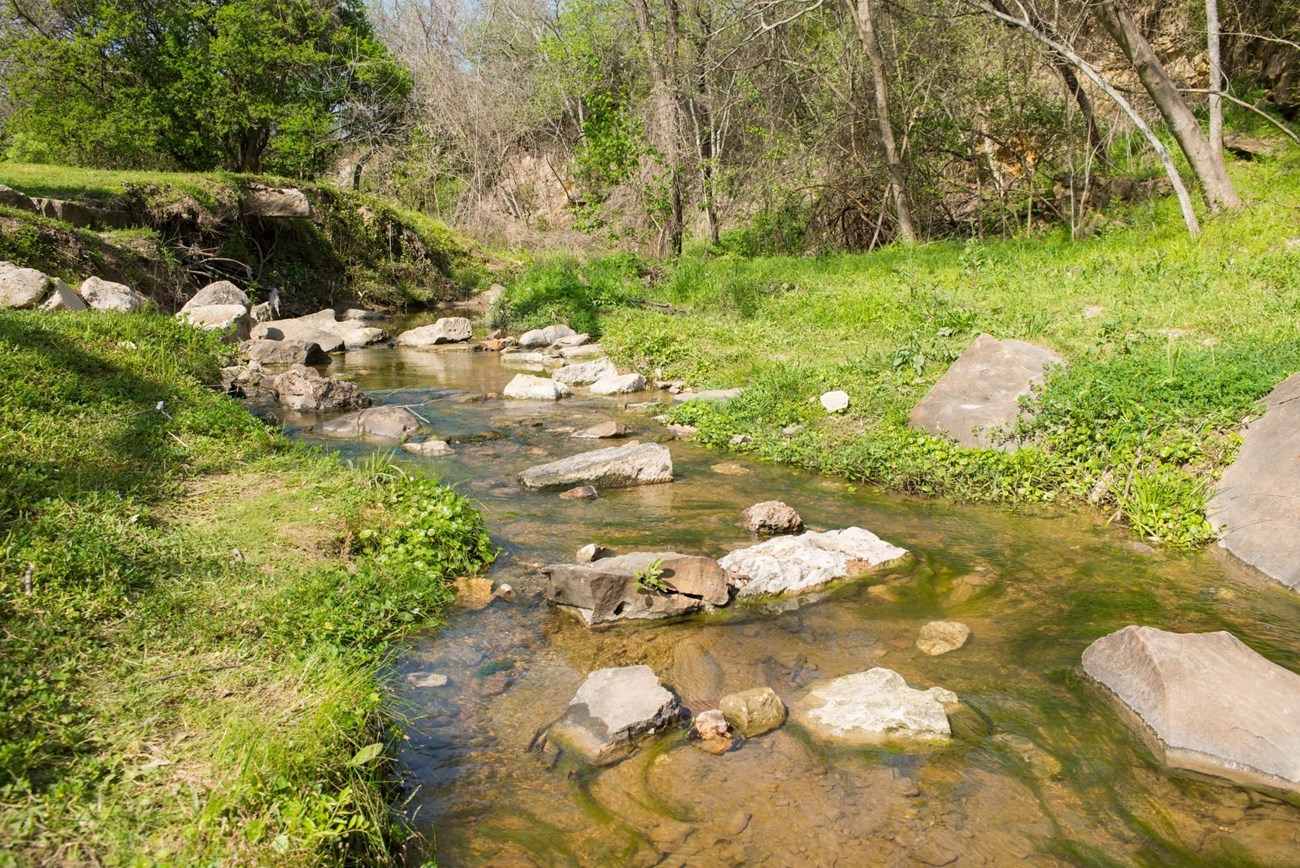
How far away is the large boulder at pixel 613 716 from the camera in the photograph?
351 cm

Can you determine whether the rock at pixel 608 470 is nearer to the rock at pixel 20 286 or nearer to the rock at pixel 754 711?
the rock at pixel 754 711

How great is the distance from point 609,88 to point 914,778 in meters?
28.0

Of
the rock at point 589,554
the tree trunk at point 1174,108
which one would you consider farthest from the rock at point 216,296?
the tree trunk at point 1174,108

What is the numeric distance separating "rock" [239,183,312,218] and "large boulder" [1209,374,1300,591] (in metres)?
17.9

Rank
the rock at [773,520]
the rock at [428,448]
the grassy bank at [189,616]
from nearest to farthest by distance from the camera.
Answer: the grassy bank at [189,616], the rock at [773,520], the rock at [428,448]

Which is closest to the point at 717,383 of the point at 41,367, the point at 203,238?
the point at 41,367

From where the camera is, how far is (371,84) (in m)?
26.0

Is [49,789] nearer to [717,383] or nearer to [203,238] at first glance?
[717,383]

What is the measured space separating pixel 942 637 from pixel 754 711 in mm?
1311

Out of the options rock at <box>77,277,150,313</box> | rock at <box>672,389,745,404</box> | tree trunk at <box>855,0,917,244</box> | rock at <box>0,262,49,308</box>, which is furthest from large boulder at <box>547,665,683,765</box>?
tree trunk at <box>855,0,917,244</box>

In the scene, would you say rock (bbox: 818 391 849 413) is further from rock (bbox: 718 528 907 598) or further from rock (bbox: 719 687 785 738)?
rock (bbox: 719 687 785 738)

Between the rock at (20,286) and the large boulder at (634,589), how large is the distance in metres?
7.65

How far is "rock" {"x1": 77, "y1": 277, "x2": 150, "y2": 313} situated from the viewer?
10.6 m

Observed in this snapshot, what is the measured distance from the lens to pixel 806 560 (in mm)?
5258
